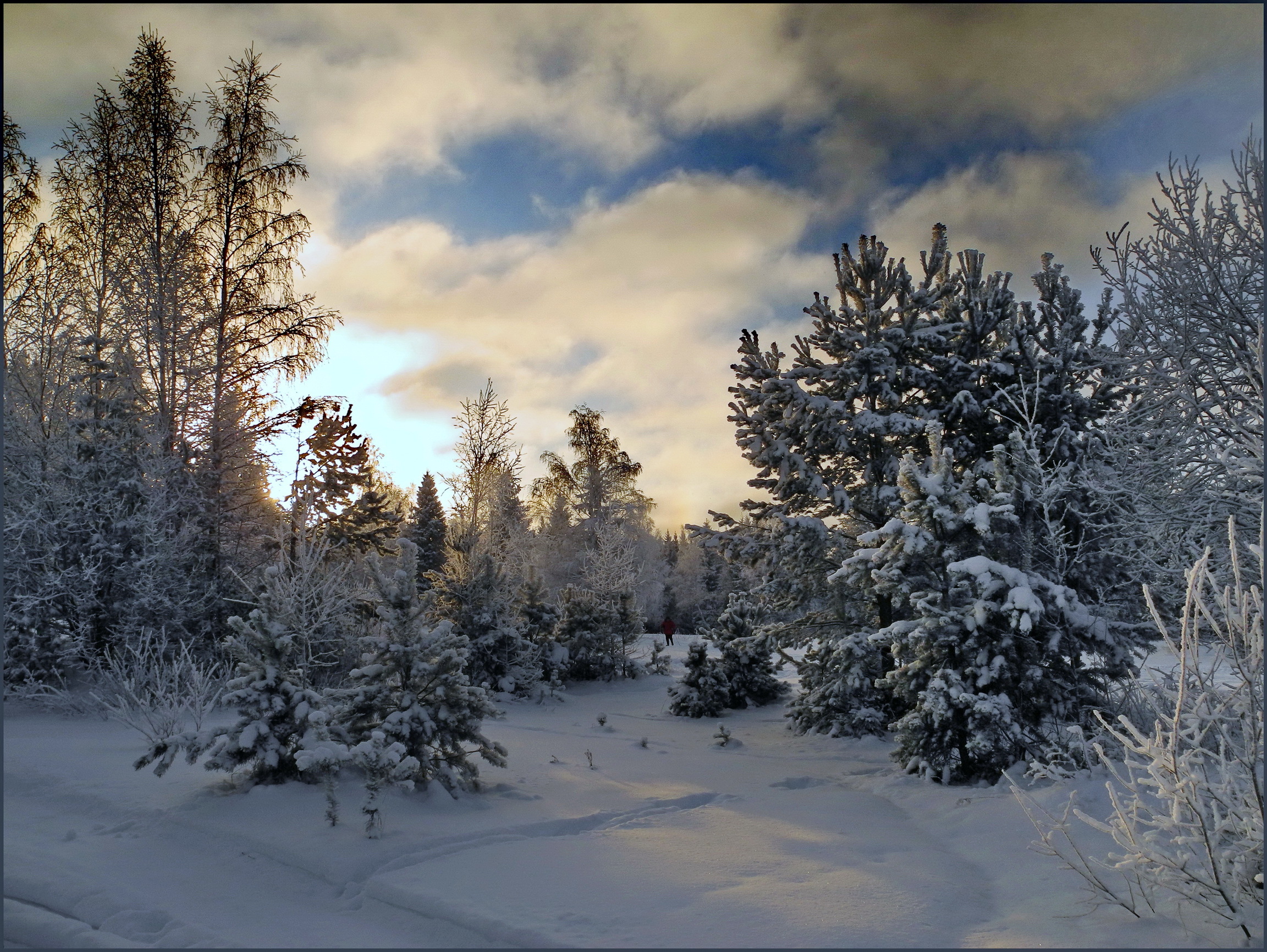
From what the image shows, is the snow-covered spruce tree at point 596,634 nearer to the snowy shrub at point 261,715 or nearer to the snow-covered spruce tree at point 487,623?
the snow-covered spruce tree at point 487,623

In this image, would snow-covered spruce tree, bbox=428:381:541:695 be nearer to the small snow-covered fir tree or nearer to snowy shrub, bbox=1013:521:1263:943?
the small snow-covered fir tree

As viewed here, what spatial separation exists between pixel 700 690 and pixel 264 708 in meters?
10.5

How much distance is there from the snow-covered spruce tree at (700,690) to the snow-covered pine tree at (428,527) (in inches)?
689

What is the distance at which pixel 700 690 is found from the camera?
51.7 feet

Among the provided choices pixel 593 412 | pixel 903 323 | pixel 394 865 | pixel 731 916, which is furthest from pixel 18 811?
pixel 593 412

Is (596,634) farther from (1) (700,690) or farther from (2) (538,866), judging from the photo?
(2) (538,866)

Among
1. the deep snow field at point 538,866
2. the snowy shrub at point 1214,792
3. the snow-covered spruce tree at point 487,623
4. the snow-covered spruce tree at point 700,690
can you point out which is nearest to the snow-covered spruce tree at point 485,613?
the snow-covered spruce tree at point 487,623

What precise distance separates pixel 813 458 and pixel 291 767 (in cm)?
949

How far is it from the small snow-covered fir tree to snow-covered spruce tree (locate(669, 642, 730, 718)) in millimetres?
9923

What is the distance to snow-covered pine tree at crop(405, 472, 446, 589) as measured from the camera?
32.4m

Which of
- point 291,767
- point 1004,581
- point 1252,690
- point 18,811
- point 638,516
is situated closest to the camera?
point 1252,690

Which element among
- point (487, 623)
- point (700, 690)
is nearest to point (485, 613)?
point (487, 623)

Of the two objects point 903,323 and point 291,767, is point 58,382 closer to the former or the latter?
point 291,767

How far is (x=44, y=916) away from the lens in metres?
4.62
